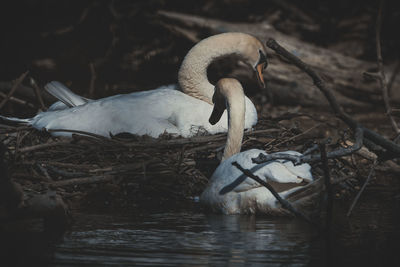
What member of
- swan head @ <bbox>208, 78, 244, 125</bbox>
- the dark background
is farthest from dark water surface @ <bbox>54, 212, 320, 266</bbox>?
the dark background

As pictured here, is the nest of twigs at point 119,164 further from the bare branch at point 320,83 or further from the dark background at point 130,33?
the dark background at point 130,33

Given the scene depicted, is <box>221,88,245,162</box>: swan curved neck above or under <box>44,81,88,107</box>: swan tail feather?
under

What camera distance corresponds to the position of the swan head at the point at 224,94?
20.9 ft

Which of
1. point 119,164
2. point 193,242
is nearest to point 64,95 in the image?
point 119,164

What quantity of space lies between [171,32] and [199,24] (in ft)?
1.58

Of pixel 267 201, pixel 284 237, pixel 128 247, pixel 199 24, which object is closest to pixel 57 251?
pixel 128 247

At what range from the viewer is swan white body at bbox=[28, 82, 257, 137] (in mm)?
6992

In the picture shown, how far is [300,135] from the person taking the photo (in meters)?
7.10

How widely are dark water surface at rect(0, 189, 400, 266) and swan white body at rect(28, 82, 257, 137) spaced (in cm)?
140

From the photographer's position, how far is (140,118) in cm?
701

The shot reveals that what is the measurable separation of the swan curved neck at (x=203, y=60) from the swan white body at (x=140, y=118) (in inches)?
29.1

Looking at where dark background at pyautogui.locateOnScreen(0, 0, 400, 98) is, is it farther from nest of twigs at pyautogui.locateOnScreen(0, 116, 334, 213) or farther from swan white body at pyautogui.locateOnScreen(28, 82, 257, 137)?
nest of twigs at pyautogui.locateOnScreen(0, 116, 334, 213)

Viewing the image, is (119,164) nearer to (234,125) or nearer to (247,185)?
(234,125)

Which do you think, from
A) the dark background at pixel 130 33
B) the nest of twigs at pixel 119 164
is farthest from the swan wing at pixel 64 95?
the dark background at pixel 130 33
